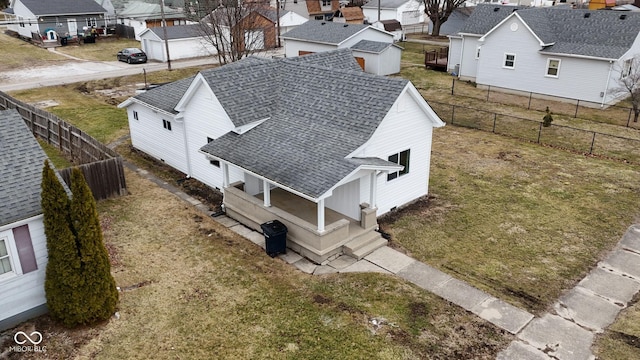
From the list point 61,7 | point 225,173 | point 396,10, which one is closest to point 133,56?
point 61,7

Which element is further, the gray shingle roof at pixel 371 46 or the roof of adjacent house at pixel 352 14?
the roof of adjacent house at pixel 352 14

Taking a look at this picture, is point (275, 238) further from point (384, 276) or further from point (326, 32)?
point (326, 32)

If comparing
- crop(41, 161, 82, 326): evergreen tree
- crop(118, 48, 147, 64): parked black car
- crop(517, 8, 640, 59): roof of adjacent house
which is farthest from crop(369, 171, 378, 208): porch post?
crop(118, 48, 147, 64): parked black car

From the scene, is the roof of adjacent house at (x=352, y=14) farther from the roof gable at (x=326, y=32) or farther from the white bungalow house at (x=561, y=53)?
the white bungalow house at (x=561, y=53)

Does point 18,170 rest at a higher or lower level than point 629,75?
higher

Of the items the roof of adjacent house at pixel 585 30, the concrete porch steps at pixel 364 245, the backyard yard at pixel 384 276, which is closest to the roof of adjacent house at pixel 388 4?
the roof of adjacent house at pixel 585 30

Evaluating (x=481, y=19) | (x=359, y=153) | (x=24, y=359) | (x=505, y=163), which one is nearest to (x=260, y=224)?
(x=359, y=153)
